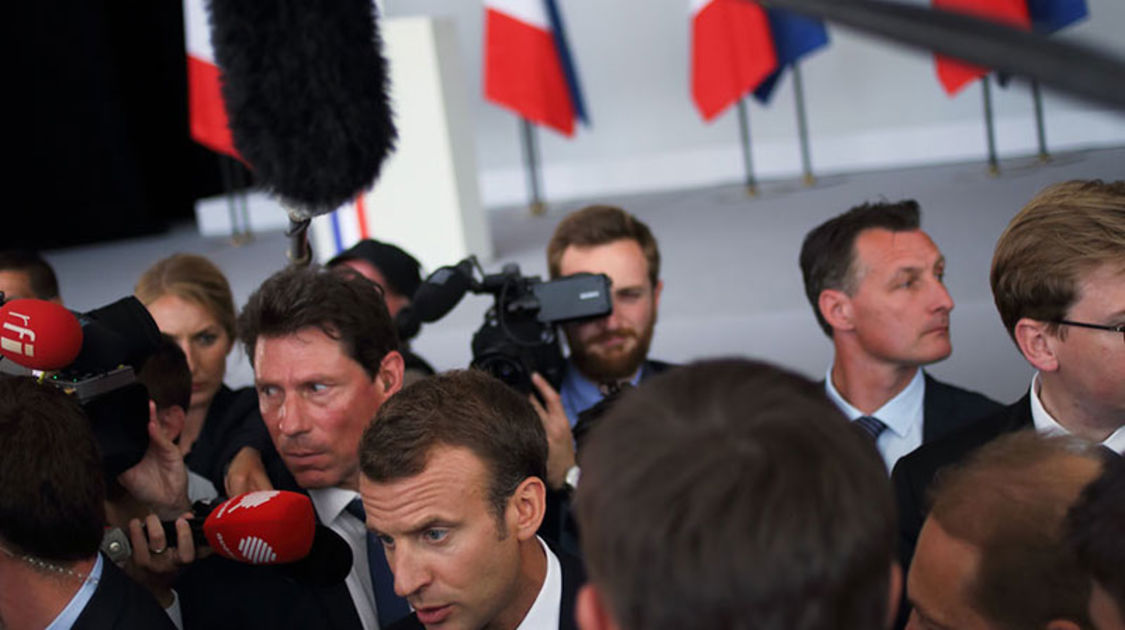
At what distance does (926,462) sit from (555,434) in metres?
0.71

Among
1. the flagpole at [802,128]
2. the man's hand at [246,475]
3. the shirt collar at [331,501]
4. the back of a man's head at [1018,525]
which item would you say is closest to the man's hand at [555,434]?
the shirt collar at [331,501]

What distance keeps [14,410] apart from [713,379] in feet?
3.41

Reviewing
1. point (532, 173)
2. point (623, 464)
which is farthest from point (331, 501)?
point (532, 173)

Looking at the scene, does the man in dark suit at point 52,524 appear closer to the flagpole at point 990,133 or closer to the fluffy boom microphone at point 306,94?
the fluffy boom microphone at point 306,94

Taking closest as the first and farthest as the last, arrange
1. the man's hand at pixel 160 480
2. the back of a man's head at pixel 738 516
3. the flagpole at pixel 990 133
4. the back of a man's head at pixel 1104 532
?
the back of a man's head at pixel 738 516 → the back of a man's head at pixel 1104 532 → the man's hand at pixel 160 480 → the flagpole at pixel 990 133

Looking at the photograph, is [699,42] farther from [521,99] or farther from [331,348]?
[331,348]

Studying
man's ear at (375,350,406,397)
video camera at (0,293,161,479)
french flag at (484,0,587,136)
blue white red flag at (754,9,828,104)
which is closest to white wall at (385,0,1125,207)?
blue white red flag at (754,9,828,104)

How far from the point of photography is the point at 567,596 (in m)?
1.55

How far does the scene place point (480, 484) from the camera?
1537 millimetres

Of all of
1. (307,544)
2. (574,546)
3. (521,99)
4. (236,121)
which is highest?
(521,99)

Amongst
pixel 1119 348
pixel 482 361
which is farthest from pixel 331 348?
pixel 1119 348

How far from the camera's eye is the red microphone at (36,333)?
1499 millimetres

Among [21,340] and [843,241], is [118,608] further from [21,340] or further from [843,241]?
[843,241]

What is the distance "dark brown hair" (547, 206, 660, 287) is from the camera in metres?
2.84
